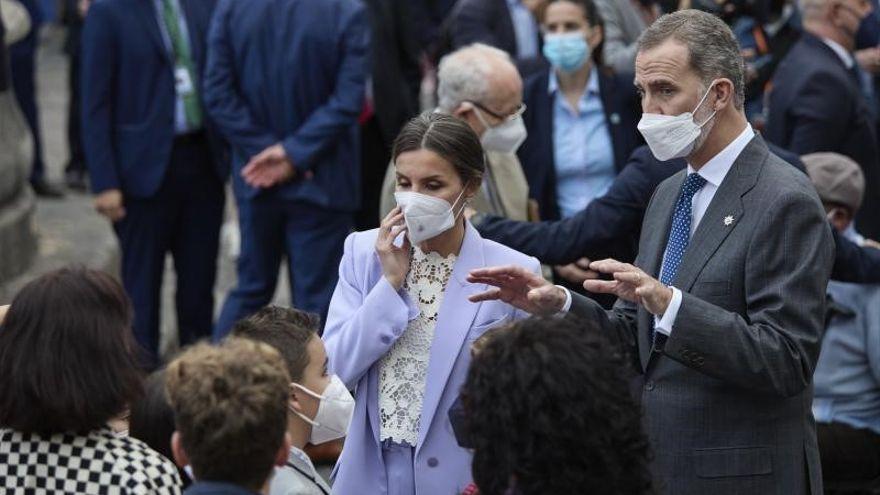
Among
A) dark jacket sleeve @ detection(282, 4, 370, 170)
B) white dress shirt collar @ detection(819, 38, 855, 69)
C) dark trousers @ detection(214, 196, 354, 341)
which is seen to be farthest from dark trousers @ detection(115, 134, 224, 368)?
white dress shirt collar @ detection(819, 38, 855, 69)

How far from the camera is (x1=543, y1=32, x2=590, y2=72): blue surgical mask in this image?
7012mm

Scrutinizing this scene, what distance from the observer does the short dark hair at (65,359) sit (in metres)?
3.55

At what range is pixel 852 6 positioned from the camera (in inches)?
318

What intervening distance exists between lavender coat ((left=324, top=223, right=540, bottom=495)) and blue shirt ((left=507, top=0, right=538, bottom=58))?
4711 mm

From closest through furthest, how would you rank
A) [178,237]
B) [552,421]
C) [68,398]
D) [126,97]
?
[552,421] → [68,398] → [126,97] → [178,237]

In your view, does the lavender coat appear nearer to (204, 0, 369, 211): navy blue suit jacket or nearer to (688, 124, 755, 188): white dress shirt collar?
(688, 124, 755, 188): white dress shirt collar

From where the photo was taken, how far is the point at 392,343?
423 centimetres

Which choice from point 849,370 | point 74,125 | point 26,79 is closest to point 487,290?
point 849,370

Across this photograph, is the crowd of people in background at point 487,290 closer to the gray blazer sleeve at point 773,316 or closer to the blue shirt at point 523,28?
the gray blazer sleeve at point 773,316

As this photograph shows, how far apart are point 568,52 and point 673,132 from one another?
2.97 metres

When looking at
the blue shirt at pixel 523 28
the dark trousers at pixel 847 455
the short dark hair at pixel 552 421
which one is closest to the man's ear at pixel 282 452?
the short dark hair at pixel 552 421

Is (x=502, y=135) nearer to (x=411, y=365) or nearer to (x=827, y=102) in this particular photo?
(x=411, y=365)

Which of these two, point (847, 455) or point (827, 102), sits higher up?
point (827, 102)

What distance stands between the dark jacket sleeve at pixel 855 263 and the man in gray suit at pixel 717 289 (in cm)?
173
